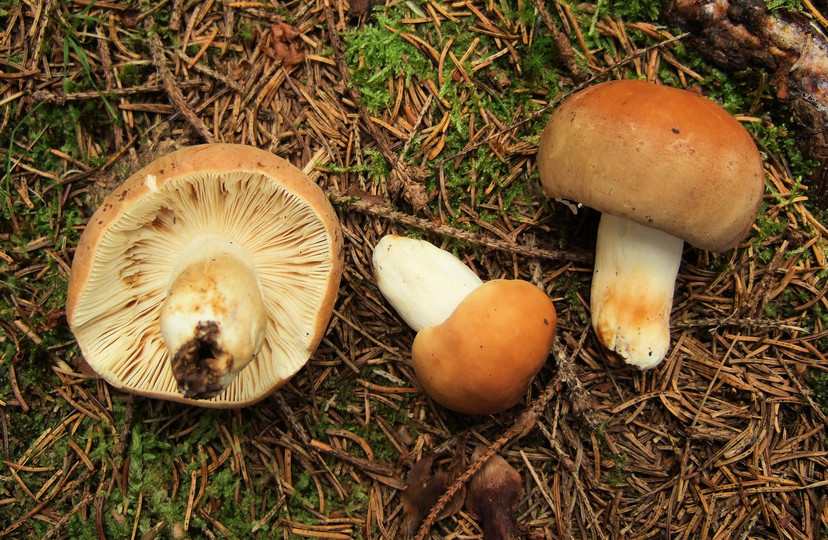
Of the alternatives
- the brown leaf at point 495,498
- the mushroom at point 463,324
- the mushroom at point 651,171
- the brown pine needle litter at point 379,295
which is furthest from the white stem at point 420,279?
the brown leaf at point 495,498

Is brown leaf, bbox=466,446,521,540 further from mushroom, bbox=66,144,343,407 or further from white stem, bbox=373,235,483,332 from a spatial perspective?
mushroom, bbox=66,144,343,407

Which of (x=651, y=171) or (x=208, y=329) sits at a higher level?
(x=651, y=171)

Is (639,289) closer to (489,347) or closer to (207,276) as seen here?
(489,347)

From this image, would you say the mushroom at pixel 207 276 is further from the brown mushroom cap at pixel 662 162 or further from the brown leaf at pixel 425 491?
the brown mushroom cap at pixel 662 162

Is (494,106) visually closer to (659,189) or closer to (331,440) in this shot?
(659,189)

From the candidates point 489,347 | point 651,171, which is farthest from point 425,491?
point 651,171

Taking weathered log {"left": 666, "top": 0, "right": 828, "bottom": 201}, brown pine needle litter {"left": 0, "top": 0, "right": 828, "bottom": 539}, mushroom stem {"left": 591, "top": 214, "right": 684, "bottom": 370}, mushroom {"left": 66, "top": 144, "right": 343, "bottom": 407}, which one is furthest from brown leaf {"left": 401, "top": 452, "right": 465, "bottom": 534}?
weathered log {"left": 666, "top": 0, "right": 828, "bottom": 201}
